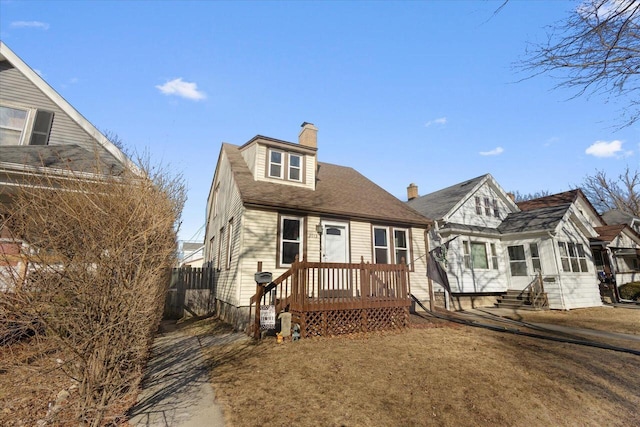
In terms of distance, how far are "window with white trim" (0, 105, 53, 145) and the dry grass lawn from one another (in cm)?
Answer: 1069

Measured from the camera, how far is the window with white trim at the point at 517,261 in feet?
50.9

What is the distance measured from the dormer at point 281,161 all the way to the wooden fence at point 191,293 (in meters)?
5.87

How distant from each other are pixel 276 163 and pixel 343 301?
6858 mm

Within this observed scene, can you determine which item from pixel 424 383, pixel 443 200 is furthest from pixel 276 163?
pixel 443 200

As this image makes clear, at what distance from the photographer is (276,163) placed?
1263cm

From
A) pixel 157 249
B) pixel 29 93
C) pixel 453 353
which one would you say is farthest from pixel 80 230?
pixel 29 93

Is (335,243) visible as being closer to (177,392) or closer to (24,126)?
(177,392)

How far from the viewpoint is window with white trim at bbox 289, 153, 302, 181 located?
1294 cm

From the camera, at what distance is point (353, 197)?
13641mm

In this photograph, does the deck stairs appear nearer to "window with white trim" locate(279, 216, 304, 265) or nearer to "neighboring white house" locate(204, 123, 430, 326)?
"neighboring white house" locate(204, 123, 430, 326)

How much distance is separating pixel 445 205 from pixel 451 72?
28.2 ft

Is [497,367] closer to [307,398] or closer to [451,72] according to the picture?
[307,398]

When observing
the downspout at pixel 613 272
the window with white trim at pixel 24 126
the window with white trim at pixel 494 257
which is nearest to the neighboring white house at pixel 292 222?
the window with white trim at pixel 494 257

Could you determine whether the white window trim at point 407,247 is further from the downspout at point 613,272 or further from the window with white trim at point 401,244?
the downspout at point 613,272
